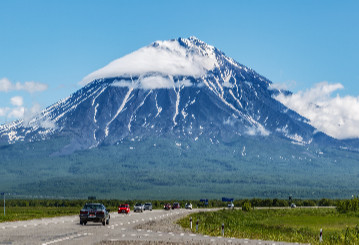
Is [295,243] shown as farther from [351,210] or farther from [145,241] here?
[351,210]

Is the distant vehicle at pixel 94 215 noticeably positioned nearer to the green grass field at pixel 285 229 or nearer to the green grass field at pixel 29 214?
the green grass field at pixel 285 229

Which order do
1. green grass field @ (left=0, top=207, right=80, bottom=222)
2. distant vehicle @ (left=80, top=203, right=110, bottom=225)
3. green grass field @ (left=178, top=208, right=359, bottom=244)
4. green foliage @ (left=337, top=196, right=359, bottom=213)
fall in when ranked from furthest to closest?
green foliage @ (left=337, top=196, right=359, bottom=213) < green grass field @ (left=0, top=207, right=80, bottom=222) < distant vehicle @ (left=80, top=203, right=110, bottom=225) < green grass field @ (left=178, top=208, right=359, bottom=244)

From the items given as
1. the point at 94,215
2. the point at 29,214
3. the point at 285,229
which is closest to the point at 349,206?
the point at 29,214

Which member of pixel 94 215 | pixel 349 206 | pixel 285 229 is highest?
Result: pixel 349 206

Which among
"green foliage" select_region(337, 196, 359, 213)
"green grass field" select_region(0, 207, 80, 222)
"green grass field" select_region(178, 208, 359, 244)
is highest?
"green foliage" select_region(337, 196, 359, 213)

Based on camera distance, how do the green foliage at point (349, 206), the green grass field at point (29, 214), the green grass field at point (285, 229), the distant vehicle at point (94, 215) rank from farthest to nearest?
the green foliage at point (349, 206) < the green grass field at point (29, 214) < the distant vehicle at point (94, 215) < the green grass field at point (285, 229)

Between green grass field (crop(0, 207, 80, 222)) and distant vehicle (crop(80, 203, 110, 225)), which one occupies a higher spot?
green grass field (crop(0, 207, 80, 222))

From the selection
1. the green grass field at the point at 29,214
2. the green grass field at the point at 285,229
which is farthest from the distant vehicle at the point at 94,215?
the green grass field at the point at 29,214

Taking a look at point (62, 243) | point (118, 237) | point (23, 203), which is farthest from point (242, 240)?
point (23, 203)

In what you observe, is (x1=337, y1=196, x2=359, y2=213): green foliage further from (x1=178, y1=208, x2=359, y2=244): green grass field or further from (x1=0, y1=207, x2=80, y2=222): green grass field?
(x1=0, y1=207, x2=80, y2=222): green grass field

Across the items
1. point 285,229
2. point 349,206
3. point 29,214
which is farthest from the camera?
point 349,206

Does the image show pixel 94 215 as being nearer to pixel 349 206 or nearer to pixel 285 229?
pixel 285 229

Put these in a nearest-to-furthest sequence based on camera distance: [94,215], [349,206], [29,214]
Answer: [94,215] < [29,214] < [349,206]

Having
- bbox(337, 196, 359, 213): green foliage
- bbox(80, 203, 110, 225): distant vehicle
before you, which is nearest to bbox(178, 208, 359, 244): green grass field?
bbox(80, 203, 110, 225): distant vehicle
